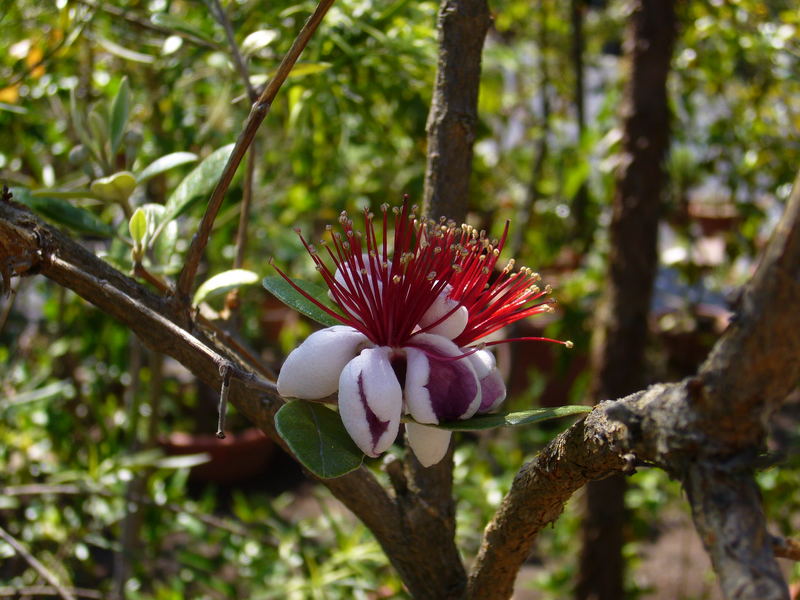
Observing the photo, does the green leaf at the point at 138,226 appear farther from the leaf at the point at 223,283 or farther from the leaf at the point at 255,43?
the leaf at the point at 255,43

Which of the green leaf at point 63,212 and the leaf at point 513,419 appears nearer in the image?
the leaf at point 513,419

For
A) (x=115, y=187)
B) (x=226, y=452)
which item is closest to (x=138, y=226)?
(x=115, y=187)

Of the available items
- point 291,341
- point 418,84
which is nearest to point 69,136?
point 418,84

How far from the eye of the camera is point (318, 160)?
4.58 ft

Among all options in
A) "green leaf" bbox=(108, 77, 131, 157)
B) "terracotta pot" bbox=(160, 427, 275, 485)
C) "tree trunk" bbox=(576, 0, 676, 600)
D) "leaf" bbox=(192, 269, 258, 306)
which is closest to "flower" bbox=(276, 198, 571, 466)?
"leaf" bbox=(192, 269, 258, 306)

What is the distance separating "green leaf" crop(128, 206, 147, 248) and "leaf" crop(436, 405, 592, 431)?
30cm

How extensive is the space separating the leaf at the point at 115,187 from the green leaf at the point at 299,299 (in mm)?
185

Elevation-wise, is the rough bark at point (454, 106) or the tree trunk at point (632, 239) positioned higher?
the tree trunk at point (632, 239)

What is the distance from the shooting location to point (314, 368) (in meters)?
0.47

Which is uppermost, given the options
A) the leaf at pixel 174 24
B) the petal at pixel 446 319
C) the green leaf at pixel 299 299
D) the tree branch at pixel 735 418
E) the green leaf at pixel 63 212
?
the leaf at pixel 174 24

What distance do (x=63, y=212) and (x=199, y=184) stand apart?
12 cm

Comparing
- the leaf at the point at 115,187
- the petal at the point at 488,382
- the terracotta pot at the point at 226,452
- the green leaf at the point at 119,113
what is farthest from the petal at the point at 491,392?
the terracotta pot at the point at 226,452

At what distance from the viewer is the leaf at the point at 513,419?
431 millimetres

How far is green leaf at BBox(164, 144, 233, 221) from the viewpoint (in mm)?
688
